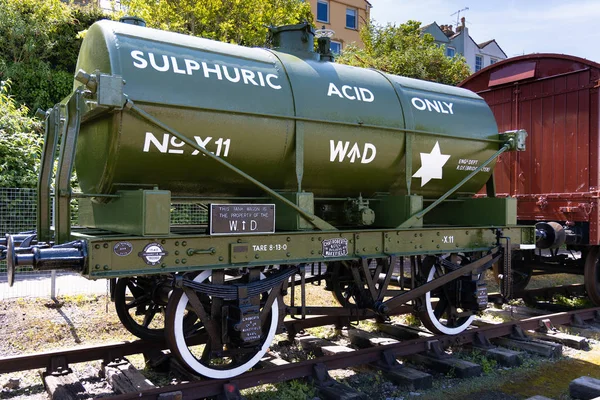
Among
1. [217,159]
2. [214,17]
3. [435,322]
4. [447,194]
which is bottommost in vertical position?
[435,322]

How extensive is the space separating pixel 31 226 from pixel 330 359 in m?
8.20

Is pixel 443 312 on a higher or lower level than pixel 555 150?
lower

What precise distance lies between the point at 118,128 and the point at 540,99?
774 cm

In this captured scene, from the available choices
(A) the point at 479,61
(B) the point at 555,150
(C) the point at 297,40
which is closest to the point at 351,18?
(A) the point at 479,61

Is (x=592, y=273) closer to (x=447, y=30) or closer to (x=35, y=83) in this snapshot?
(x=35, y=83)

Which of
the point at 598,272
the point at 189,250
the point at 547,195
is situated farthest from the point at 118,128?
the point at 598,272

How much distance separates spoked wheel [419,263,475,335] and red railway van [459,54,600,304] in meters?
2.18

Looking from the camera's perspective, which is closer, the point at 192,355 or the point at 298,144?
the point at 192,355

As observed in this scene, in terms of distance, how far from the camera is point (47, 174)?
4.87m

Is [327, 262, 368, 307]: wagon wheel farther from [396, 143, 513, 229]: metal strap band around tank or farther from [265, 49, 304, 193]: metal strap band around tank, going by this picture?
[265, 49, 304, 193]: metal strap band around tank

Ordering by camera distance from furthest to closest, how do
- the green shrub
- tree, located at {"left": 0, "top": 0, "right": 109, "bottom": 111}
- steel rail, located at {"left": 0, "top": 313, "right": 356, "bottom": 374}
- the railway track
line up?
tree, located at {"left": 0, "top": 0, "right": 109, "bottom": 111}, the green shrub, steel rail, located at {"left": 0, "top": 313, "right": 356, "bottom": 374}, the railway track

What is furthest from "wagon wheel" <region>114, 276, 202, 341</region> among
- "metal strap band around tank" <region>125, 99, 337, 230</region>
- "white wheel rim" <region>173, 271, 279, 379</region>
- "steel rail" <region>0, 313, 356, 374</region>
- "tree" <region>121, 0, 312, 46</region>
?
"tree" <region>121, 0, 312, 46</region>

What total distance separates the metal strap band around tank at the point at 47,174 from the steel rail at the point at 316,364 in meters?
1.76

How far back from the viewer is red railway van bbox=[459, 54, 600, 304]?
8.49 m
